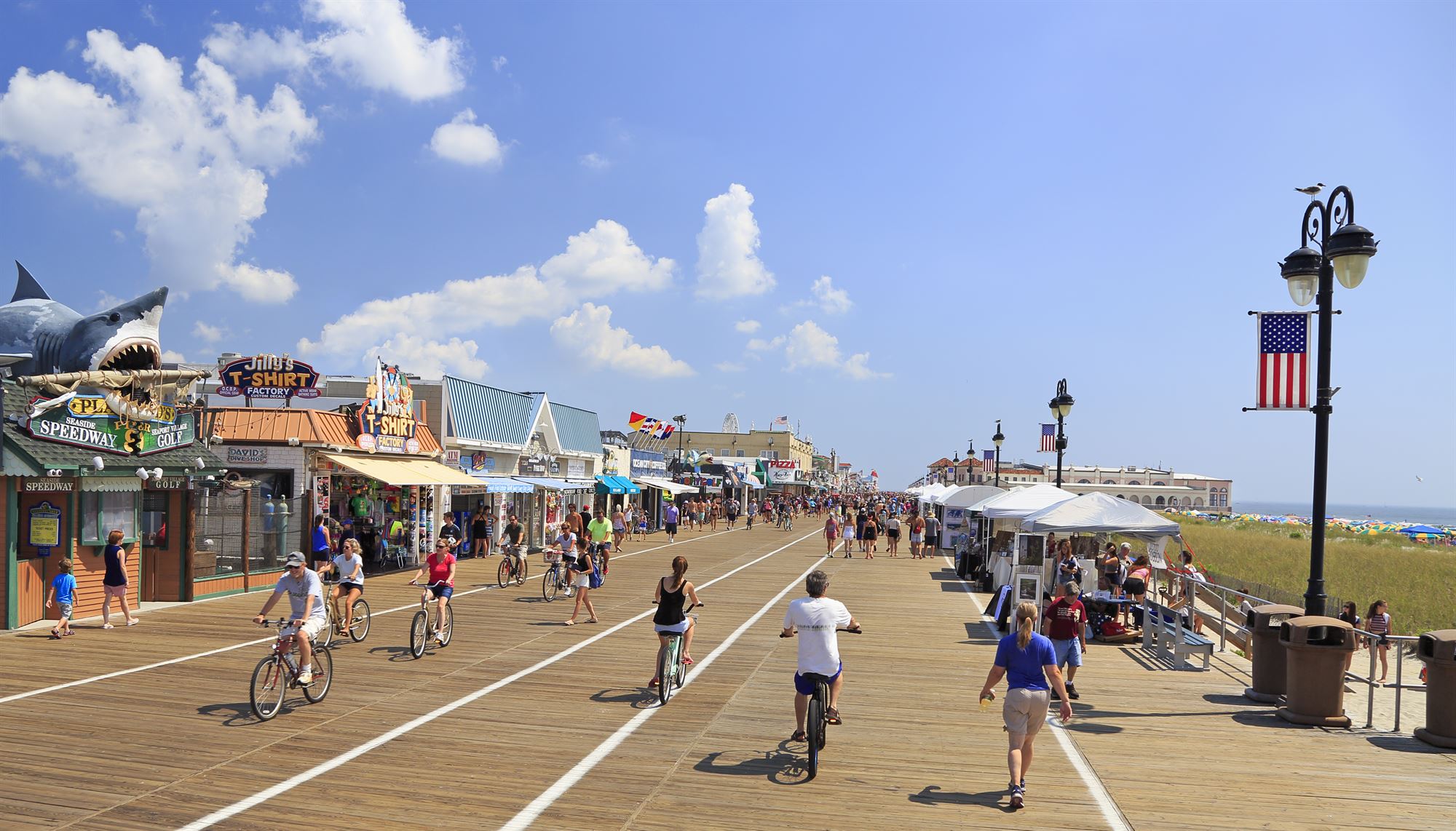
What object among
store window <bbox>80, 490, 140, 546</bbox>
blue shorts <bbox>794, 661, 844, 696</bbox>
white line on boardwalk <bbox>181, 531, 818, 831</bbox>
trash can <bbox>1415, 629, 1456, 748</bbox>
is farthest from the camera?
store window <bbox>80, 490, 140, 546</bbox>

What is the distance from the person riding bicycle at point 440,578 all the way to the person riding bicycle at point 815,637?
6.93 meters

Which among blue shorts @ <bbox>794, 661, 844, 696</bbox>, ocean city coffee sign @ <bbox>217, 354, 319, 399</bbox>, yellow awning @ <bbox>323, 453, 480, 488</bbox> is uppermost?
ocean city coffee sign @ <bbox>217, 354, 319, 399</bbox>

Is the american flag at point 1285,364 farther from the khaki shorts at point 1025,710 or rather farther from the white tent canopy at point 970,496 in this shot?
the white tent canopy at point 970,496

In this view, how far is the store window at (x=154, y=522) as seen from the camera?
63.0ft

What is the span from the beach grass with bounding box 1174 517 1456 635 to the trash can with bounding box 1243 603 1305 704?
31.2 ft

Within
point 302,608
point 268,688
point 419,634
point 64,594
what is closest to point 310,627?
point 302,608

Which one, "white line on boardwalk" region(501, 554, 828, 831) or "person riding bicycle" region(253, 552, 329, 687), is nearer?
"white line on boardwalk" region(501, 554, 828, 831)

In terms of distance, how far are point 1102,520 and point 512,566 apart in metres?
13.5

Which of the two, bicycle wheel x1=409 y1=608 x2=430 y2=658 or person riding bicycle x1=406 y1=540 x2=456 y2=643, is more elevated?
person riding bicycle x1=406 y1=540 x2=456 y2=643

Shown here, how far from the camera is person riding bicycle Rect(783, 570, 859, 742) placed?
27.6 feet

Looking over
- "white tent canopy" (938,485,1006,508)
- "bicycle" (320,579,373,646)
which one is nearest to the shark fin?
"bicycle" (320,579,373,646)

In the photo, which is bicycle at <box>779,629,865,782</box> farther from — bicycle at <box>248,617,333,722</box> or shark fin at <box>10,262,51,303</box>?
shark fin at <box>10,262,51,303</box>

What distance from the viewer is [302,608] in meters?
10.7

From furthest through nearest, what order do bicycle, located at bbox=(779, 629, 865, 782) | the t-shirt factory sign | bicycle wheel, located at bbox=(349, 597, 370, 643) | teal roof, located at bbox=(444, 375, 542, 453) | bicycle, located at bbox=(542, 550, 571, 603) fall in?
teal roof, located at bbox=(444, 375, 542, 453)
the t-shirt factory sign
bicycle, located at bbox=(542, 550, 571, 603)
bicycle wheel, located at bbox=(349, 597, 370, 643)
bicycle, located at bbox=(779, 629, 865, 782)
